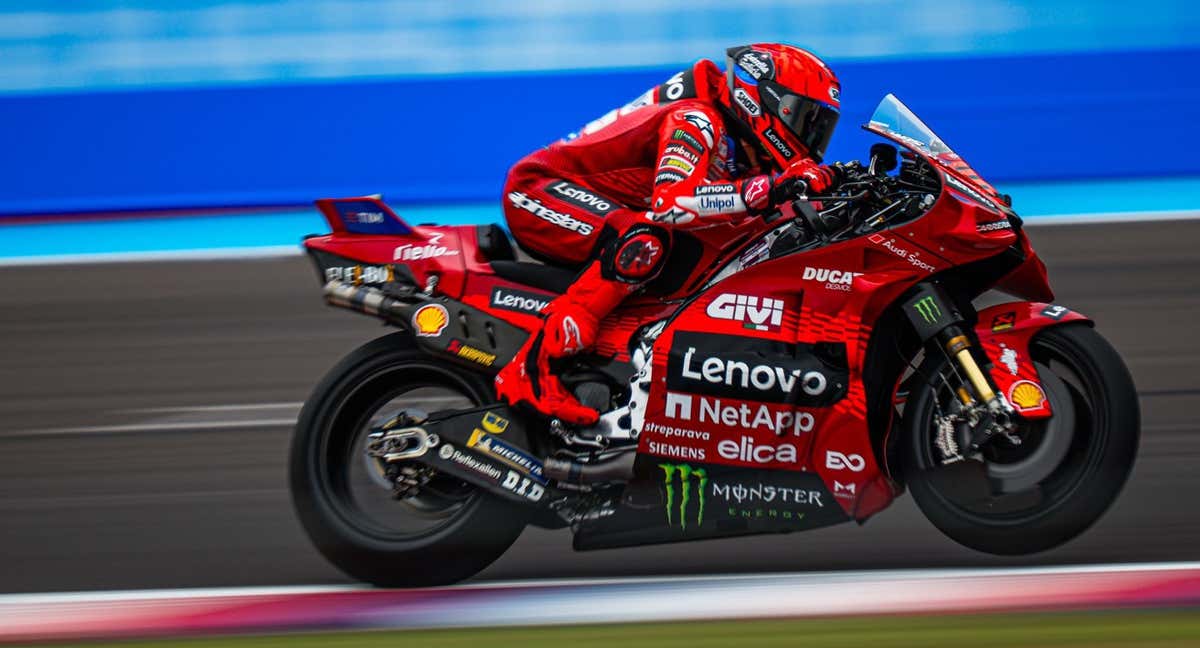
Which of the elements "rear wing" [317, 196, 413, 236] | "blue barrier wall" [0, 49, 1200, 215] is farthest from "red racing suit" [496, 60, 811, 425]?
"blue barrier wall" [0, 49, 1200, 215]

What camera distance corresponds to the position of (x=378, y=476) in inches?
192

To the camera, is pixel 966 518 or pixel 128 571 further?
pixel 128 571

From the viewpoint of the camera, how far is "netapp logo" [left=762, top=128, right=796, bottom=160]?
15.7ft

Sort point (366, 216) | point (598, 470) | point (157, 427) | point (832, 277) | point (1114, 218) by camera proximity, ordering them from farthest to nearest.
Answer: point (1114, 218) → point (157, 427) → point (366, 216) → point (598, 470) → point (832, 277)

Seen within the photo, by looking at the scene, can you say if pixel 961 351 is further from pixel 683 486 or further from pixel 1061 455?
pixel 683 486

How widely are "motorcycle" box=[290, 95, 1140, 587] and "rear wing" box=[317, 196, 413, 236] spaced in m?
0.01

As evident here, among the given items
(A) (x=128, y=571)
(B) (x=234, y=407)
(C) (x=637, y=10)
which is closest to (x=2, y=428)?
(B) (x=234, y=407)

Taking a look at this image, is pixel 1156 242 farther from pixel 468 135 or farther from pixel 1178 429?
pixel 468 135

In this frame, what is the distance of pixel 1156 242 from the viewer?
1014 cm

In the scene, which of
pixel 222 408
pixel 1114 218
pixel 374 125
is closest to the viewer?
pixel 222 408

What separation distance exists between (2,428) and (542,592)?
376 cm

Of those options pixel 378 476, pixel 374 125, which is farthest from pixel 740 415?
pixel 374 125

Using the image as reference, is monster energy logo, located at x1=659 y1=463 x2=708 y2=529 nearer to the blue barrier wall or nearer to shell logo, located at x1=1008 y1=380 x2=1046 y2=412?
shell logo, located at x1=1008 y1=380 x2=1046 y2=412

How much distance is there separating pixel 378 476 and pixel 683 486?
95 centimetres
